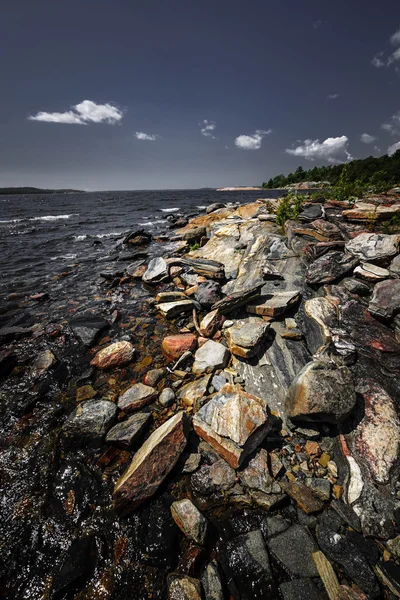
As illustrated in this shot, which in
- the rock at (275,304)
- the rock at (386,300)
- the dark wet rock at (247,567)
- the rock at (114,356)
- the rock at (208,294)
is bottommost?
the dark wet rock at (247,567)

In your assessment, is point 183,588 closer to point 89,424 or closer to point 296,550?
point 296,550

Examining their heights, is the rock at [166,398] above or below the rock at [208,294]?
below

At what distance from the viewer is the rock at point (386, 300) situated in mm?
3852

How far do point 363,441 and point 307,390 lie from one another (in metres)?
0.88

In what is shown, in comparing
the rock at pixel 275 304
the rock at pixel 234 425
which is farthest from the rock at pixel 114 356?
the rock at pixel 275 304

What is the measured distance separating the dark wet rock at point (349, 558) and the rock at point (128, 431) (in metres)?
2.42

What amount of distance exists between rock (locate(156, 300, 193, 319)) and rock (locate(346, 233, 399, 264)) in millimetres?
4177

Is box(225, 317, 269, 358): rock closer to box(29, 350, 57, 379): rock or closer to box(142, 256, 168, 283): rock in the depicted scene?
box(29, 350, 57, 379): rock

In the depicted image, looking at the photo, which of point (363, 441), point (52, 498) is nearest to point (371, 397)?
point (363, 441)

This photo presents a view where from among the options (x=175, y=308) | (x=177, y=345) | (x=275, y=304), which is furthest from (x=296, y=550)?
(x=175, y=308)

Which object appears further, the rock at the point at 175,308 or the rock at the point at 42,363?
the rock at the point at 175,308

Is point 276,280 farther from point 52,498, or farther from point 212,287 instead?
point 52,498

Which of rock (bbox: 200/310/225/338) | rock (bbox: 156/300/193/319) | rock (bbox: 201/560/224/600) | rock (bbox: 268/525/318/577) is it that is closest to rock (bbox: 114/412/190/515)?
rock (bbox: 201/560/224/600)

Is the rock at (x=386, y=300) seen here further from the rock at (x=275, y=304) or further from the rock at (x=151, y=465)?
the rock at (x=151, y=465)
